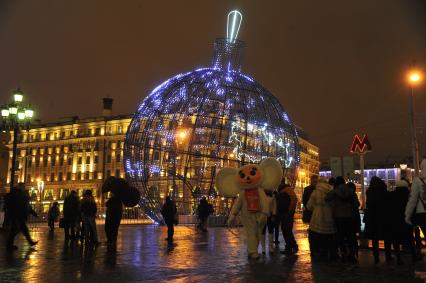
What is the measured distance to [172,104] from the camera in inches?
920

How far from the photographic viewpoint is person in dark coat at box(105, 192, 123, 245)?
13414 mm

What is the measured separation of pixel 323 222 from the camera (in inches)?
393

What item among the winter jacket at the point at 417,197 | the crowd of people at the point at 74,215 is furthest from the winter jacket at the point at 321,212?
the crowd of people at the point at 74,215

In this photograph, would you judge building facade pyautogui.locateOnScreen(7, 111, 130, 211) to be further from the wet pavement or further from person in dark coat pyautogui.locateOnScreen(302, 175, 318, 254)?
person in dark coat pyautogui.locateOnScreen(302, 175, 318, 254)

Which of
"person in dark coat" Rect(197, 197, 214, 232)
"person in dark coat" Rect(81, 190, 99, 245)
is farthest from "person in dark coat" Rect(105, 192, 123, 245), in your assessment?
"person in dark coat" Rect(197, 197, 214, 232)

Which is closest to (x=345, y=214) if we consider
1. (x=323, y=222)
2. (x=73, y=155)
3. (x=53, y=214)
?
(x=323, y=222)

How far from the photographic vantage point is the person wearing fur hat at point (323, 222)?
9.95 metres

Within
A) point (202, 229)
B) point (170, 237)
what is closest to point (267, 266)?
point (170, 237)

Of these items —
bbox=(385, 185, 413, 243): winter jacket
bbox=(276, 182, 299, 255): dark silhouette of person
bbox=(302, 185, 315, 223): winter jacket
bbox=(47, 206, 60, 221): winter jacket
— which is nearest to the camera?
bbox=(385, 185, 413, 243): winter jacket

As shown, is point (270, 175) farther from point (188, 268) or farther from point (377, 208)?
point (188, 268)

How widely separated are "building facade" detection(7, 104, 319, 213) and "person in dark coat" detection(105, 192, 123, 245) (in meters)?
72.1

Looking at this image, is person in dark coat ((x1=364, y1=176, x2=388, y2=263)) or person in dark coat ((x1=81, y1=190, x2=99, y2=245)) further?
person in dark coat ((x1=81, y1=190, x2=99, y2=245))

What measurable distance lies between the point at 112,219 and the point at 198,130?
1046cm

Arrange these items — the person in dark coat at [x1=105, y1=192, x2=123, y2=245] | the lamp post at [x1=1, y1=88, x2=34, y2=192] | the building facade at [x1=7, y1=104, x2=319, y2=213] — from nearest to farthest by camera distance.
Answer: the person in dark coat at [x1=105, y1=192, x2=123, y2=245] < the lamp post at [x1=1, y1=88, x2=34, y2=192] < the building facade at [x1=7, y1=104, x2=319, y2=213]
